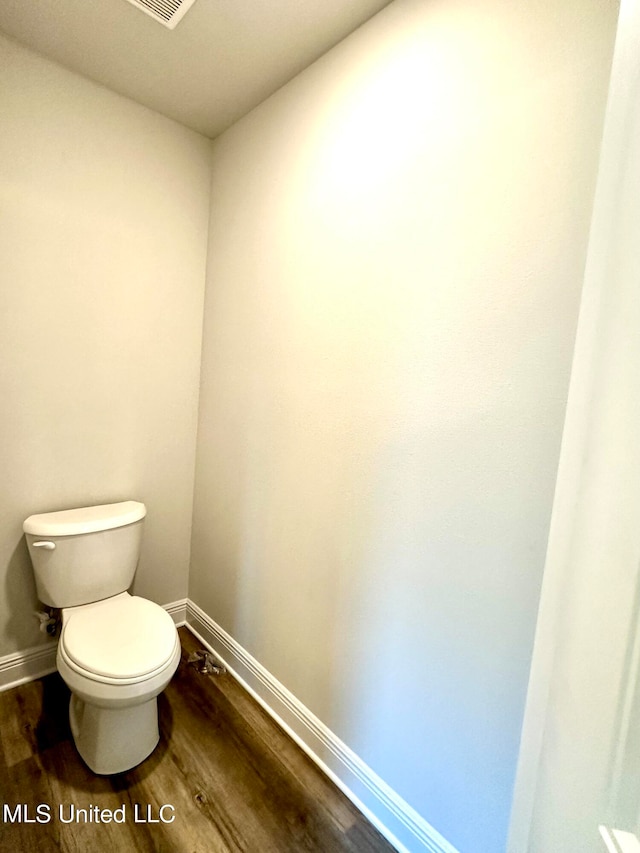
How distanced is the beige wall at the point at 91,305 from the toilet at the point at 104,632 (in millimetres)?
202

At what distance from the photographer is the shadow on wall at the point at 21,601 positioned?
1585 millimetres

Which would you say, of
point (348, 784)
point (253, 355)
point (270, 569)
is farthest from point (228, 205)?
point (348, 784)

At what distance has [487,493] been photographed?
96 centimetres

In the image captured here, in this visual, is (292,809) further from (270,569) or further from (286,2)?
(286,2)

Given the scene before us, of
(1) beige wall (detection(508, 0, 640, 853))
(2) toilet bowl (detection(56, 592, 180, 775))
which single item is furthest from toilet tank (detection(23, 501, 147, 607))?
(1) beige wall (detection(508, 0, 640, 853))

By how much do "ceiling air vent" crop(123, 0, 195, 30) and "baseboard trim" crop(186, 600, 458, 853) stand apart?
2272mm

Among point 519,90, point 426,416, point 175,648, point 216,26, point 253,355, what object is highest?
point 216,26

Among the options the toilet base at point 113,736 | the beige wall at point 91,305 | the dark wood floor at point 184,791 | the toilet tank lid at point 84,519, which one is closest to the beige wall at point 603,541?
the dark wood floor at point 184,791

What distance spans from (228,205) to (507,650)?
191cm

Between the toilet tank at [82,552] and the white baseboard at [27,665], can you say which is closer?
the toilet tank at [82,552]

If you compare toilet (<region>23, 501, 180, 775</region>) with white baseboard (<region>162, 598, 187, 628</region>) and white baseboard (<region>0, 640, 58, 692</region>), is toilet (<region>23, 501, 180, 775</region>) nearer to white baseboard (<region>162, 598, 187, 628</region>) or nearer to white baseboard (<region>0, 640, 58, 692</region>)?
white baseboard (<region>0, 640, 58, 692</region>)

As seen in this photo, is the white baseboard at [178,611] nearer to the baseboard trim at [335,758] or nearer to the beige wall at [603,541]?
the baseboard trim at [335,758]

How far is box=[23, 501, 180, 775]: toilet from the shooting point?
1225mm

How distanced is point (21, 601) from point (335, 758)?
1.35m
